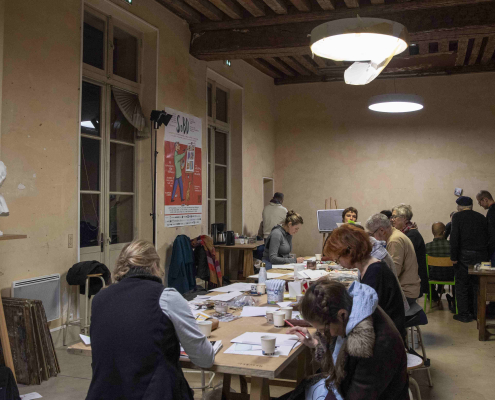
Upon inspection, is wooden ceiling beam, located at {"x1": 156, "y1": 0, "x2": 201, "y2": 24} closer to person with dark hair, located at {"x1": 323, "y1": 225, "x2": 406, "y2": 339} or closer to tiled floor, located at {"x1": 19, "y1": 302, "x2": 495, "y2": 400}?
tiled floor, located at {"x1": 19, "y1": 302, "x2": 495, "y2": 400}

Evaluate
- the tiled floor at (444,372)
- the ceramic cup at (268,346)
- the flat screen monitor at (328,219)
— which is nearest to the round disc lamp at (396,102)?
the flat screen monitor at (328,219)

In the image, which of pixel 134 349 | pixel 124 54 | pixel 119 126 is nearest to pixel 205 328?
pixel 134 349

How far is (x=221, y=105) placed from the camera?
28.9 ft

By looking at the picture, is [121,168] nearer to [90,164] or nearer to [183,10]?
[90,164]

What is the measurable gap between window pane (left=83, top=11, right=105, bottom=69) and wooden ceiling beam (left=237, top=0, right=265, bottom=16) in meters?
1.76

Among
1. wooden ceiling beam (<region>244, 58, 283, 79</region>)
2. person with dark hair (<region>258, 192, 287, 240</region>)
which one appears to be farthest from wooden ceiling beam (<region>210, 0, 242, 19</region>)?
person with dark hair (<region>258, 192, 287, 240</region>)

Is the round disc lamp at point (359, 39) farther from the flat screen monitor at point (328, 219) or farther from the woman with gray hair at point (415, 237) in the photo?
A: the flat screen monitor at point (328, 219)

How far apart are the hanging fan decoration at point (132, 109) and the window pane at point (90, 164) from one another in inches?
24.0

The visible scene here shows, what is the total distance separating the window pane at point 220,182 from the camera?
859 cm

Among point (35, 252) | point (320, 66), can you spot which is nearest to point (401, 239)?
point (35, 252)

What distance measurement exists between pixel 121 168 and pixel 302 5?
10.0ft

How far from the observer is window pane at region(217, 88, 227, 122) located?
8714 millimetres

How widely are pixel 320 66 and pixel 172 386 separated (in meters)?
8.24

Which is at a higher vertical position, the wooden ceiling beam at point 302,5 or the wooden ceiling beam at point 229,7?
the wooden ceiling beam at point 229,7
